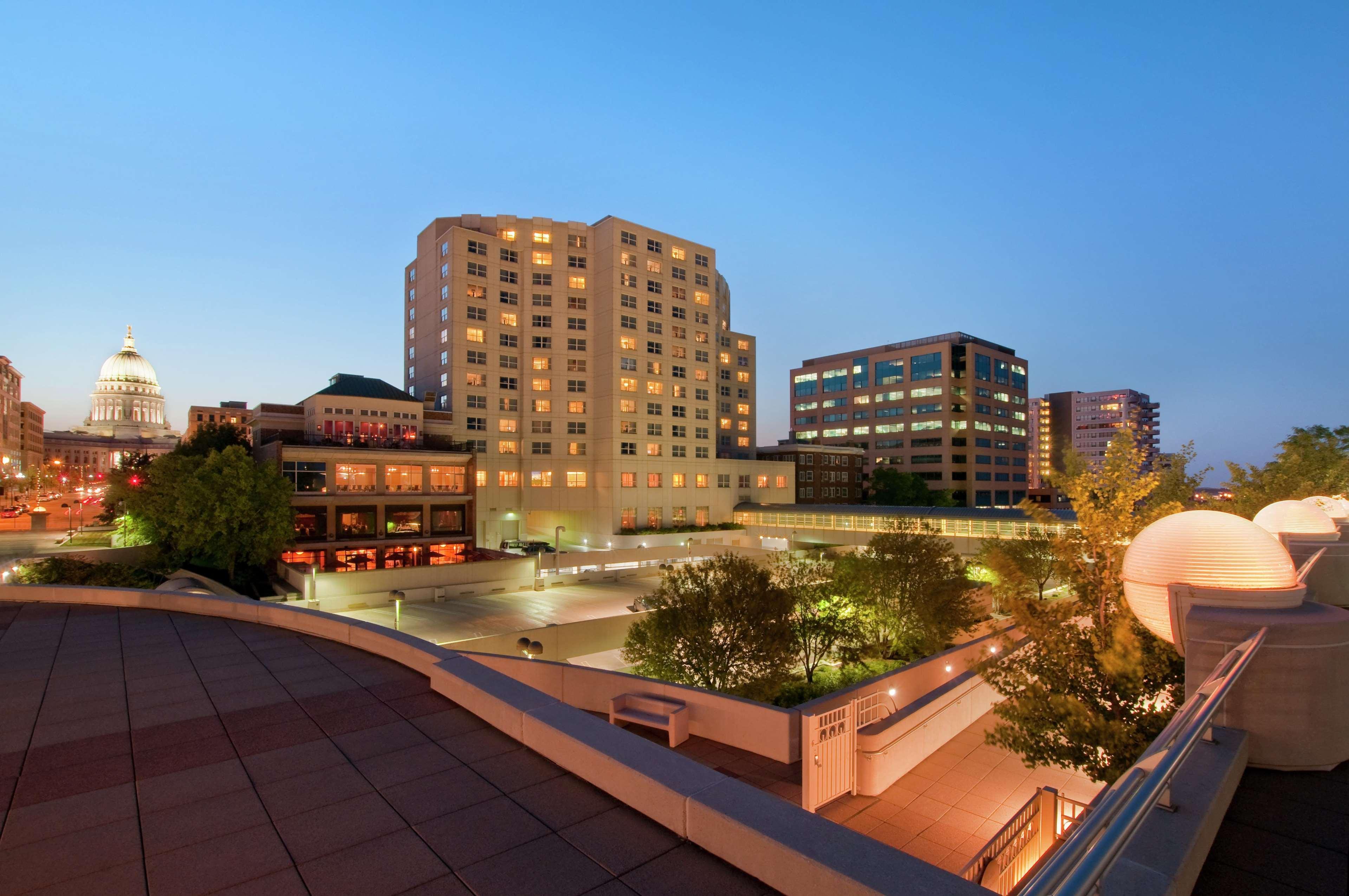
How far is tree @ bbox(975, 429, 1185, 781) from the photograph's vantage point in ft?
30.8

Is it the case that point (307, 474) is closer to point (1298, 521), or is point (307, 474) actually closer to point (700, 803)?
point (700, 803)

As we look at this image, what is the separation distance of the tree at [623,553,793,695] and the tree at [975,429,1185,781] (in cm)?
1033

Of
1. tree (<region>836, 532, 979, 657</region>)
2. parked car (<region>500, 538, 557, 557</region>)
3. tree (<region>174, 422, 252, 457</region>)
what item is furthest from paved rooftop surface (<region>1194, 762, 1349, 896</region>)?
tree (<region>174, 422, 252, 457</region>)

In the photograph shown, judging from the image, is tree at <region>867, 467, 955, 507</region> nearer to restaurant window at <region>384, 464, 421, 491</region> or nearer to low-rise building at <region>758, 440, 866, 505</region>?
low-rise building at <region>758, 440, 866, 505</region>

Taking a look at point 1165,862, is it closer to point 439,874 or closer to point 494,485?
A: point 439,874

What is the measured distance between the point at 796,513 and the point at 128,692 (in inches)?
2441

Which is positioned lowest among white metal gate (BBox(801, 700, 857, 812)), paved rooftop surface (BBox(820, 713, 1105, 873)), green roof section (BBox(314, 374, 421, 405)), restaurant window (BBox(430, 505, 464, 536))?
paved rooftop surface (BBox(820, 713, 1105, 873))

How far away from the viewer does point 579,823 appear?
5.29 meters

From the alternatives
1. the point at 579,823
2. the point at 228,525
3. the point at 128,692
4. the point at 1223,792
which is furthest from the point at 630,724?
the point at 228,525

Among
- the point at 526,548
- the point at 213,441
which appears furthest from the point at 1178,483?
the point at 213,441

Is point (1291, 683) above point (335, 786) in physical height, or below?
above

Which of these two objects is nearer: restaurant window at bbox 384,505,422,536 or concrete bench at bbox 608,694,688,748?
concrete bench at bbox 608,694,688,748

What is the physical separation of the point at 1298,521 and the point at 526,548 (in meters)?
50.5

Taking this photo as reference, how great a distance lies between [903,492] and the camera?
3821 inches
